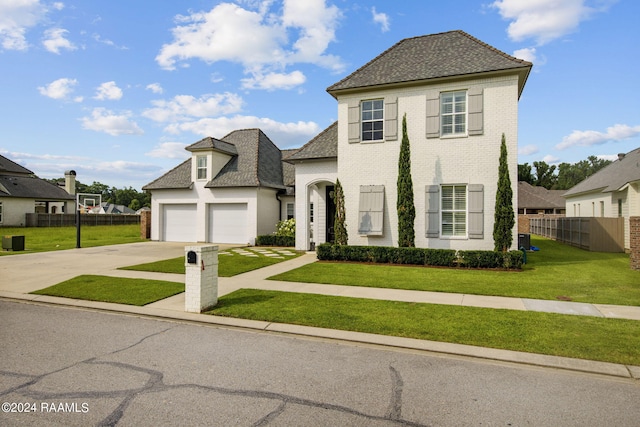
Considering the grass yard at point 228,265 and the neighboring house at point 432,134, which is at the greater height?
the neighboring house at point 432,134

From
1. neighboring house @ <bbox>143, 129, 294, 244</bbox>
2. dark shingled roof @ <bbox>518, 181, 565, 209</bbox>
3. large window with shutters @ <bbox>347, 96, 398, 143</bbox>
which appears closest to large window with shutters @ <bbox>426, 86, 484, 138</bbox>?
large window with shutters @ <bbox>347, 96, 398, 143</bbox>

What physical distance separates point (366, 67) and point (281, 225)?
31.4ft

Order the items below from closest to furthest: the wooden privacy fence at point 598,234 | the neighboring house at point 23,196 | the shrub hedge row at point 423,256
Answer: the shrub hedge row at point 423,256, the wooden privacy fence at point 598,234, the neighboring house at point 23,196

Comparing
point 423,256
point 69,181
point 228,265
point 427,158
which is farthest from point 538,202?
point 69,181

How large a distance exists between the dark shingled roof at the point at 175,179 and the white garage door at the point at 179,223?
1321 mm

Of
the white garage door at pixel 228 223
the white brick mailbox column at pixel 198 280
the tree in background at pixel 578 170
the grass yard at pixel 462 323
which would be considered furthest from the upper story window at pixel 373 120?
the tree in background at pixel 578 170

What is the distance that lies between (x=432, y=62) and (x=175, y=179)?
16.4 m

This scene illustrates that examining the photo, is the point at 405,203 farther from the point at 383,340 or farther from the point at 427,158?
the point at 383,340

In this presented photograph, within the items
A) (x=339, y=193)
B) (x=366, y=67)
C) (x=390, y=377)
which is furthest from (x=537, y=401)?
(x=366, y=67)

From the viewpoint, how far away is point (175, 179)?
23031 millimetres

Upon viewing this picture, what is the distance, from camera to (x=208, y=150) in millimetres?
21906

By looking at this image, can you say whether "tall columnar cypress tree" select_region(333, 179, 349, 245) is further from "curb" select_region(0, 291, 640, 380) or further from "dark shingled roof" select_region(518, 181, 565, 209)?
"dark shingled roof" select_region(518, 181, 565, 209)

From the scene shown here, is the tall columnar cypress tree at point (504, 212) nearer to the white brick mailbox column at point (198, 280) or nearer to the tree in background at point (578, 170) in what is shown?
the white brick mailbox column at point (198, 280)

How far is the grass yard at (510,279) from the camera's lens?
8648 millimetres
